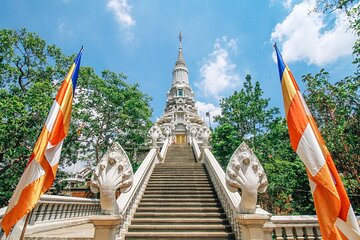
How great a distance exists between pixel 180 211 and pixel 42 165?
3606 mm

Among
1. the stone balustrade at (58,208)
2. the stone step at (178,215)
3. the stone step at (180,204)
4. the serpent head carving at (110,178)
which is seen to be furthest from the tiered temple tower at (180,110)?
the serpent head carving at (110,178)

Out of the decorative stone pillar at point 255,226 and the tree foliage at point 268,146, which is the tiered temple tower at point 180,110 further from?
the decorative stone pillar at point 255,226

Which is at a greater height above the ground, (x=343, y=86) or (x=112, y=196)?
(x=343, y=86)

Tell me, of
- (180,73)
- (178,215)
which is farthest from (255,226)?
(180,73)

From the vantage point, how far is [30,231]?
4.41m

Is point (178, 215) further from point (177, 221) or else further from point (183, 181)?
point (183, 181)

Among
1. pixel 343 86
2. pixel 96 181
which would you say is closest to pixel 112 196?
pixel 96 181

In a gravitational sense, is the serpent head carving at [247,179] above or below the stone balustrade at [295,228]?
above

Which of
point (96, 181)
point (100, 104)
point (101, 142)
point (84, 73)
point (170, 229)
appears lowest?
point (170, 229)

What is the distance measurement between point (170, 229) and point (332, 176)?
3408 mm

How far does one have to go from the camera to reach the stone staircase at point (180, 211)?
4.30m

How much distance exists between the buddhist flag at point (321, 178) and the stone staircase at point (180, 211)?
2.36m

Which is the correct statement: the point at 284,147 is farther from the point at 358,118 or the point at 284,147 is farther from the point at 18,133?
the point at 18,133

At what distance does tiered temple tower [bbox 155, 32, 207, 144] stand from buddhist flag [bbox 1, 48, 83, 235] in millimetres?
18212
